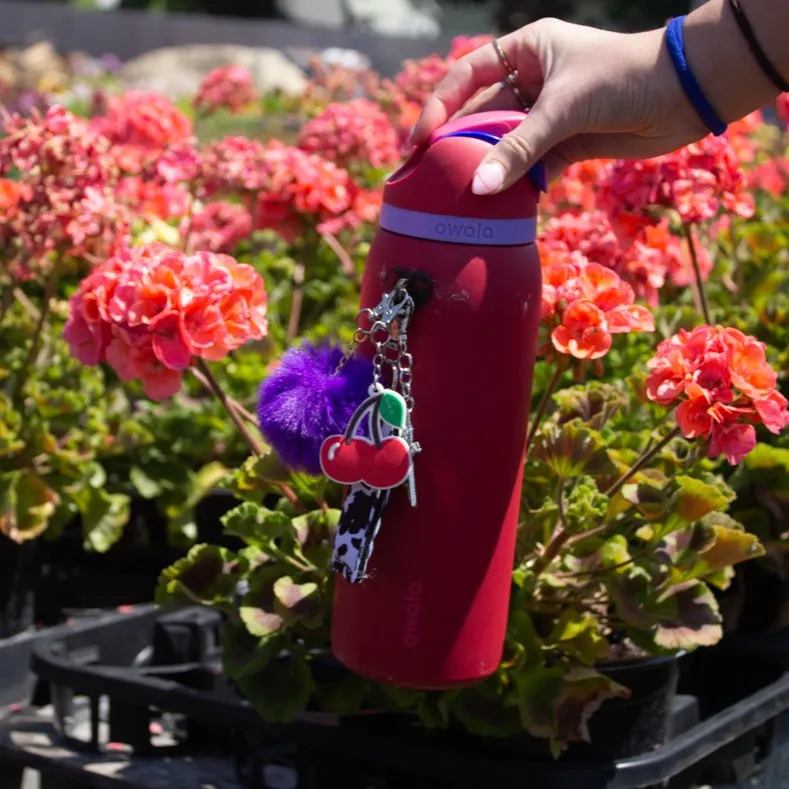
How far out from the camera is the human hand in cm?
172

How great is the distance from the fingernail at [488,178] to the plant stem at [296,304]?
172 cm

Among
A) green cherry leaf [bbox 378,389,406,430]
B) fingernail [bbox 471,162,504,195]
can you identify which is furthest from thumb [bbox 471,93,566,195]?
green cherry leaf [bbox 378,389,406,430]

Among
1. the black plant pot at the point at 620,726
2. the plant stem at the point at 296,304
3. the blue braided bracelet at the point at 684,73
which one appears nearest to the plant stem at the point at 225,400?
the black plant pot at the point at 620,726

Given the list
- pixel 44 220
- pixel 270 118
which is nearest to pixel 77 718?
pixel 44 220

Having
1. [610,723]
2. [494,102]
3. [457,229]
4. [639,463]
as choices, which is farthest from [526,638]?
[494,102]

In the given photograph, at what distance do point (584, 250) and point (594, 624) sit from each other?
77 centimetres

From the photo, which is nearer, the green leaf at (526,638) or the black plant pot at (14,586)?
the green leaf at (526,638)

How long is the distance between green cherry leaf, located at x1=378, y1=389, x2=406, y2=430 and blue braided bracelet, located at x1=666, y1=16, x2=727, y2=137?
20.9 inches

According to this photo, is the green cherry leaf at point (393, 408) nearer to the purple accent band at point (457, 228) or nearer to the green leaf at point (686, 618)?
the purple accent band at point (457, 228)

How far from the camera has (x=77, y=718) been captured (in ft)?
8.96

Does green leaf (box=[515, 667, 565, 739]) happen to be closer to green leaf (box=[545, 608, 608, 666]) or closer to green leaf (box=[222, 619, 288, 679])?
green leaf (box=[545, 608, 608, 666])

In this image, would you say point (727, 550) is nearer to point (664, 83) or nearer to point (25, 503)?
point (664, 83)

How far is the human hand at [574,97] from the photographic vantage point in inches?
67.9

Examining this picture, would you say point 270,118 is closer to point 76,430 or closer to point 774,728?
point 76,430
